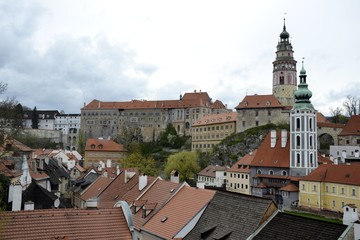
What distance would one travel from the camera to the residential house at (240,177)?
207ft

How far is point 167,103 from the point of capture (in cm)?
12344

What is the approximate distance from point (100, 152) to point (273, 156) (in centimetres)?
4368

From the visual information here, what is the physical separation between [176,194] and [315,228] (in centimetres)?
1005

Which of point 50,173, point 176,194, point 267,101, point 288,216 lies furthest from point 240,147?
point 288,216

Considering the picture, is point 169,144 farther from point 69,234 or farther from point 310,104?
Result: point 69,234

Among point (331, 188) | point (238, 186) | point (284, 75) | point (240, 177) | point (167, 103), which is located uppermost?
point (284, 75)

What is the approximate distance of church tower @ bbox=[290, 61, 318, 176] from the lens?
184 feet

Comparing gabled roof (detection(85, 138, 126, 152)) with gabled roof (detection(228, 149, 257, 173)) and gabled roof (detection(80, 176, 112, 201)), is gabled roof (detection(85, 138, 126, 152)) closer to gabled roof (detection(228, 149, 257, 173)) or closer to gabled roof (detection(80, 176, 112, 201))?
gabled roof (detection(228, 149, 257, 173))

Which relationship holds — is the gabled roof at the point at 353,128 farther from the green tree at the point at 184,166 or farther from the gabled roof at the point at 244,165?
the green tree at the point at 184,166

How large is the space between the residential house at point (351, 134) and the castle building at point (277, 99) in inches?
636

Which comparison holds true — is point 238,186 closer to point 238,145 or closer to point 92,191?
point 238,145

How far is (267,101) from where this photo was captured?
9075cm

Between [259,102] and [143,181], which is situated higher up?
[259,102]

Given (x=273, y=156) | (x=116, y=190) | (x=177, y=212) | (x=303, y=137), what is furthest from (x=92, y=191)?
(x=303, y=137)
